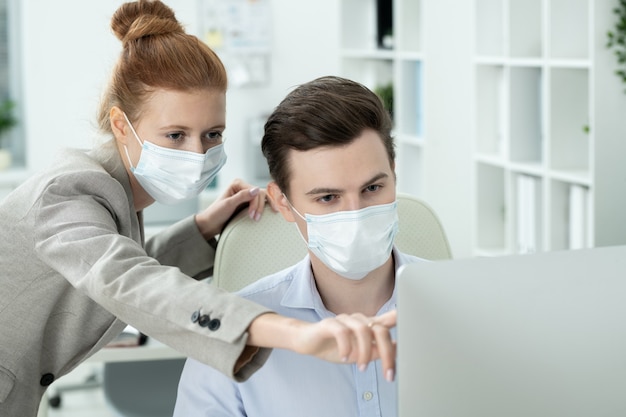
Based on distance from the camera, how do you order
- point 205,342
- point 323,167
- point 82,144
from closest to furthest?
point 205,342
point 323,167
point 82,144

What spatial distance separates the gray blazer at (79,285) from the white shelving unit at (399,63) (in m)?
3.08

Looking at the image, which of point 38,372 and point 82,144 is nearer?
point 38,372

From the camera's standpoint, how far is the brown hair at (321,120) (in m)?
1.47

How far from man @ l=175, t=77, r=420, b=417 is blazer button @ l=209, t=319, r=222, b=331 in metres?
0.36

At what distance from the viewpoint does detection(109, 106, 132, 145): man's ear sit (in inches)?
65.9

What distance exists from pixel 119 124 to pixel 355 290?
1.71ft

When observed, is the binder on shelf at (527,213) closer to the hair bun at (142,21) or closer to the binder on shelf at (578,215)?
the binder on shelf at (578,215)

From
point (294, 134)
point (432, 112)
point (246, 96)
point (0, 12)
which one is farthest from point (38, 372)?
point (0, 12)

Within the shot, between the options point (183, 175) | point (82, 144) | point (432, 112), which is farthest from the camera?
point (82, 144)

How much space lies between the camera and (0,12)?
5.67 meters

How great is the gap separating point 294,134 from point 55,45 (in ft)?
12.1

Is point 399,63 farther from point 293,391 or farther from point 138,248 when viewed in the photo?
point 138,248

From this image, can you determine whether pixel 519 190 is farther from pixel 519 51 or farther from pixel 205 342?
pixel 205 342

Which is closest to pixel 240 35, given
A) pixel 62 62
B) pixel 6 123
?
pixel 62 62
